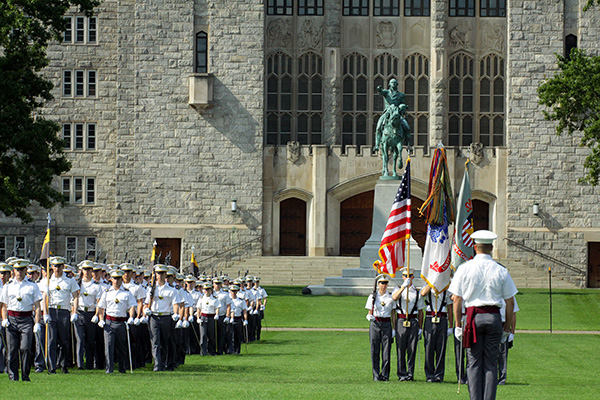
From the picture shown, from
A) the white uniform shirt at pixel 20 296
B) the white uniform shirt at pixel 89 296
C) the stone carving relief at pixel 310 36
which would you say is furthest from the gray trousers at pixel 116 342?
the stone carving relief at pixel 310 36

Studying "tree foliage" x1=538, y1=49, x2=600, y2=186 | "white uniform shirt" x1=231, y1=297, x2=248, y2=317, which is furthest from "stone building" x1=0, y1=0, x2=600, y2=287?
"white uniform shirt" x1=231, y1=297, x2=248, y2=317

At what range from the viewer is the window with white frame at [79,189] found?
51.2m

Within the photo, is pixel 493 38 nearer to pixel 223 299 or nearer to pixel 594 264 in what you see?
pixel 594 264

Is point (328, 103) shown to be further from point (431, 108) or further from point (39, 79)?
point (39, 79)

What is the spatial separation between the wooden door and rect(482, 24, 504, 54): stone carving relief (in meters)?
10.8

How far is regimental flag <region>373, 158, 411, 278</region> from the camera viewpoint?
63.5 feet

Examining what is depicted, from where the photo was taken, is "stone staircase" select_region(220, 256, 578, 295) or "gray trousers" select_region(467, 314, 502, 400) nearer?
"gray trousers" select_region(467, 314, 502, 400)

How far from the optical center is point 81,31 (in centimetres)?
5147

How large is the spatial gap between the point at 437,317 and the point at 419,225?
111ft

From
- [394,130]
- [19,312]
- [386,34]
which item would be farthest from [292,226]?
[19,312]

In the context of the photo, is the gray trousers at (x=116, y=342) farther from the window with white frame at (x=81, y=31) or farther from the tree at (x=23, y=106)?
the window with white frame at (x=81, y=31)

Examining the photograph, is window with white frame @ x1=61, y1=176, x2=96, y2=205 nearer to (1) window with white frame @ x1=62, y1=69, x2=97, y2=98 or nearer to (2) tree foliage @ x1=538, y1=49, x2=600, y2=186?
(1) window with white frame @ x1=62, y1=69, x2=97, y2=98

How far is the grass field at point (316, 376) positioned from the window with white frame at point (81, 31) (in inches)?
1047

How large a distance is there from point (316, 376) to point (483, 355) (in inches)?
227
